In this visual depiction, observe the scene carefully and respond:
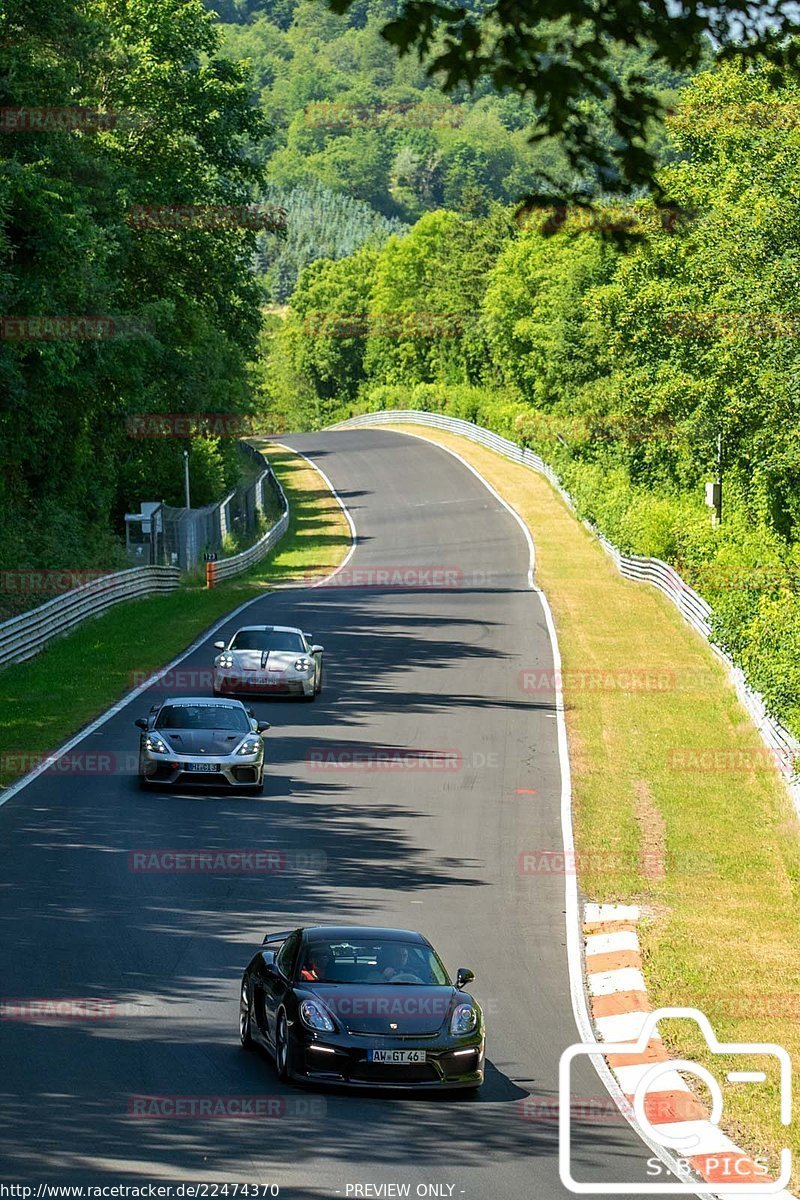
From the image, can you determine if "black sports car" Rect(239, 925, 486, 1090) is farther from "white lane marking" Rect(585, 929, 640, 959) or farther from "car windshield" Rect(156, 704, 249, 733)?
"car windshield" Rect(156, 704, 249, 733)

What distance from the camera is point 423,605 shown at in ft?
168

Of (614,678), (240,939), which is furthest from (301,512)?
(240,939)

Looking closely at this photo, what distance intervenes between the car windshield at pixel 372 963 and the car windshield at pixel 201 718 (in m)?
11.3

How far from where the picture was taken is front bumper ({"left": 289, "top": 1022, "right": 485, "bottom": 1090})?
40.5 feet

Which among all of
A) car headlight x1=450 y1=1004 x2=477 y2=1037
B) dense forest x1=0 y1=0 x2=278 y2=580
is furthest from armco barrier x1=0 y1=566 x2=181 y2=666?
car headlight x1=450 y1=1004 x2=477 y2=1037

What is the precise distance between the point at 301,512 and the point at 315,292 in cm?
10694

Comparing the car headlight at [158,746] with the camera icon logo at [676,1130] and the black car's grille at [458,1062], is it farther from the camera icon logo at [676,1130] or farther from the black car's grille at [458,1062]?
the black car's grille at [458,1062]

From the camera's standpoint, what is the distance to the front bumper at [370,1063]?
12352 millimetres

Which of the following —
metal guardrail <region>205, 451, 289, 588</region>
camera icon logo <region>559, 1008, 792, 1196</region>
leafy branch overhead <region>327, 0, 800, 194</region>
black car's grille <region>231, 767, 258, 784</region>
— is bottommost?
metal guardrail <region>205, 451, 289, 588</region>

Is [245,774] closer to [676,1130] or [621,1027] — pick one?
[621,1027]

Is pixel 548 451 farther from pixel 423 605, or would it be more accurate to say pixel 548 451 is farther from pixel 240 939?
pixel 240 939

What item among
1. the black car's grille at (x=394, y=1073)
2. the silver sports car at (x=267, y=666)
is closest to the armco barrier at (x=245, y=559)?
the silver sports car at (x=267, y=666)

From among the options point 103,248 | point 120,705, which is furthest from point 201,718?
point 103,248

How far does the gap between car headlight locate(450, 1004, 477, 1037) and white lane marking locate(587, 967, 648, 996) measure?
4.19 meters
